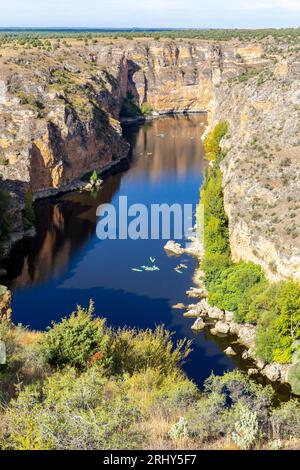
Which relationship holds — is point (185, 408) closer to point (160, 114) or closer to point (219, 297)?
point (219, 297)

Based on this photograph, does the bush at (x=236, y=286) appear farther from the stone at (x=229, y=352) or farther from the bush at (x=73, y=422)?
the bush at (x=73, y=422)

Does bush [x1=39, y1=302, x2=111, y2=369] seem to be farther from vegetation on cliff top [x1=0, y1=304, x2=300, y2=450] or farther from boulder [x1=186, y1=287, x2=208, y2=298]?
boulder [x1=186, y1=287, x2=208, y2=298]

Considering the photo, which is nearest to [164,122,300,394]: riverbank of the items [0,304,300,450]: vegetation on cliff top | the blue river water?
the blue river water

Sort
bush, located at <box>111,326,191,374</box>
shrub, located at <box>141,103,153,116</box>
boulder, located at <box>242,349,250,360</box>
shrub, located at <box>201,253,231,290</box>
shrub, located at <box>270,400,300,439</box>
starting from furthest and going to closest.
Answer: shrub, located at <box>141,103,153,116</box>, shrub, located at <box>201,253,231,290</box>, boulder, located at <box>242,349,250,360</box>, bush, located at <box>111,326,191,374</box>, shrub, located at <box>270,400,300,439</box>

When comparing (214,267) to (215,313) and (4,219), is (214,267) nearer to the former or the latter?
(215,313)

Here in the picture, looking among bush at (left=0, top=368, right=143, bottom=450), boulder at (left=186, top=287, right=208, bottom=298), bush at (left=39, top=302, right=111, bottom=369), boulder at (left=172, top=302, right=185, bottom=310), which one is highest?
bush at (left=0, top=368, right=143, bottom=450)

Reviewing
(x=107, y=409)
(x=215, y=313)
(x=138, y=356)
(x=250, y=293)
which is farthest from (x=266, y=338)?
(x=107, y=409)

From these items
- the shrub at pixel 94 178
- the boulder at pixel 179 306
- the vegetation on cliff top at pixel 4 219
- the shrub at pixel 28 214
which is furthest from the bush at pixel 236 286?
the shrub at pixel 94 178
